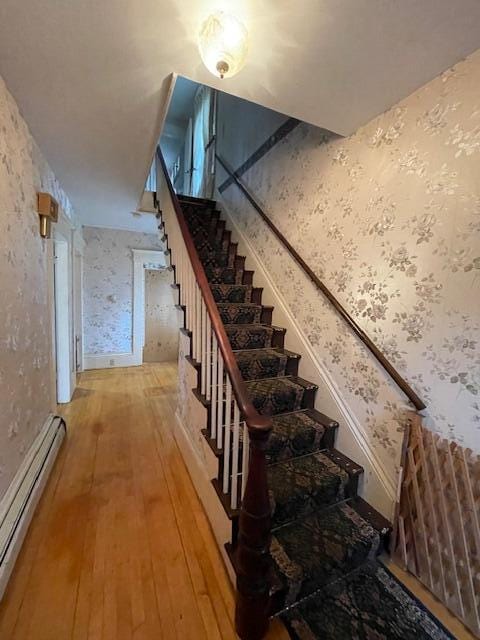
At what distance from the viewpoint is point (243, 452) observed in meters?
1.16

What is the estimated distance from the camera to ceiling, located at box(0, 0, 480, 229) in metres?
0.99

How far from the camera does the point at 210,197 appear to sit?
→ 397 centimetres

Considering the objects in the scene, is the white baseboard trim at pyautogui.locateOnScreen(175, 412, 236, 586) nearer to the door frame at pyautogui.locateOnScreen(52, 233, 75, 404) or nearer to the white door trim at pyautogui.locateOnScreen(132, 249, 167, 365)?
the door frame at pyautogui.locateOnScreen(52, 233, 75, 404)

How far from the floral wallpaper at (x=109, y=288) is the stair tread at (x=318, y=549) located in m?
4.01

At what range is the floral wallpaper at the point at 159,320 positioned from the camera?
17.5 feet

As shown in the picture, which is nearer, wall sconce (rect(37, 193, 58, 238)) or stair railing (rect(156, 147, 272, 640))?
stair railing (rect(156, 147, 272, 640))

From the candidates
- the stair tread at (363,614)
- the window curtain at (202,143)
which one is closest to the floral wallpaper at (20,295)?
the stair tread at (363,614)

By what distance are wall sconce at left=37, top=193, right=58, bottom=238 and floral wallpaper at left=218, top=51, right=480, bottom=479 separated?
1.90m

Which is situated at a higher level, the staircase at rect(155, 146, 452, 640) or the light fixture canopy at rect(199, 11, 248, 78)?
the light fixture canopy at rect(199, 11, 248, 78)

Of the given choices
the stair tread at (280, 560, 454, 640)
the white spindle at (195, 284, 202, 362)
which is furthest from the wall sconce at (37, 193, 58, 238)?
the stair tread at (280, 560, 454, 640)

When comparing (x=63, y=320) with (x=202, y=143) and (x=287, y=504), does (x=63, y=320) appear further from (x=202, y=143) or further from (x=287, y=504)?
(x=202, y=143)

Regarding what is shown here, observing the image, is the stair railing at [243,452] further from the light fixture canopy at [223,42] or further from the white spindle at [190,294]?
the light fixture canopy at [223,42]

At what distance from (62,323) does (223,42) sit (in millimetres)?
2977

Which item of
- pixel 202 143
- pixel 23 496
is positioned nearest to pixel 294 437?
pixel 23 496
